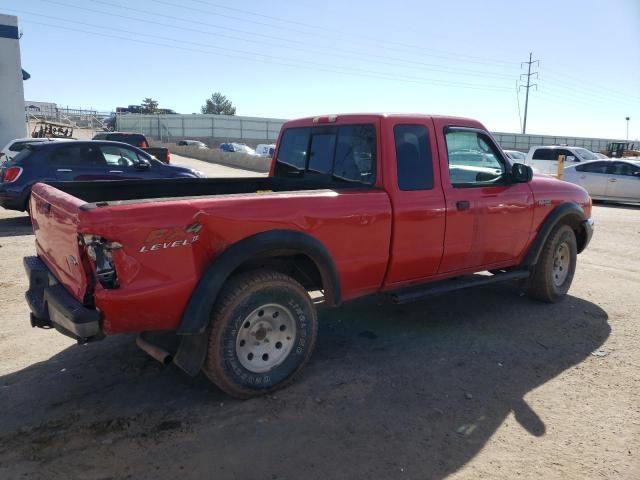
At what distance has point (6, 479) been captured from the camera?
263 centimetres

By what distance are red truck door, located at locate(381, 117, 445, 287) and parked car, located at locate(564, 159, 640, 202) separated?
14.1m

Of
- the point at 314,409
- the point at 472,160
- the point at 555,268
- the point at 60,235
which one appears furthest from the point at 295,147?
the point at 555,268

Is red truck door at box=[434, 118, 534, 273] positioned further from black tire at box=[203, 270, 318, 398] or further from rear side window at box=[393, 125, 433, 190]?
black tire at box=[203, 270, 318, 398]

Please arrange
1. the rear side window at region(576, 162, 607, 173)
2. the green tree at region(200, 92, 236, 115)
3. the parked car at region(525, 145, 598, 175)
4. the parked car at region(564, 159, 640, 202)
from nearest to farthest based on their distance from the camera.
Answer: the parked car at region(564, 159, 640, 202), the rear side window at region(576, 162, 607, 173), the parked car at region(525, 145, 598, 175), the green tree at region(200, 92, 236, 115)

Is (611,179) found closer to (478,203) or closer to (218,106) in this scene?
(478,203)

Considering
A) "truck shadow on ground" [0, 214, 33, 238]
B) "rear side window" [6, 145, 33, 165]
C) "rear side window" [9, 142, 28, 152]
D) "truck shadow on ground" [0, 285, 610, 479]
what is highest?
"rear side window" [9, 142, 28, 152]

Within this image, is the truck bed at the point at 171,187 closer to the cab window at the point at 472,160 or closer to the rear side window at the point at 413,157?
the rear side window at the point at 413,157

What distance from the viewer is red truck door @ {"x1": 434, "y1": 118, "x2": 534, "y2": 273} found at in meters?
4.49

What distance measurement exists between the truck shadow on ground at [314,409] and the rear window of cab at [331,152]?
149cm

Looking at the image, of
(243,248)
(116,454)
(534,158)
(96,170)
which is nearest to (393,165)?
(243,248)

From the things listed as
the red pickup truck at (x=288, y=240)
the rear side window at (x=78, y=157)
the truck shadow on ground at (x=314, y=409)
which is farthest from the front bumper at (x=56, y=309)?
the rear side window at (x=78, y=157)

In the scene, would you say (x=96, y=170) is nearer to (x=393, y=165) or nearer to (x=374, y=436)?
(x=393, y=165)

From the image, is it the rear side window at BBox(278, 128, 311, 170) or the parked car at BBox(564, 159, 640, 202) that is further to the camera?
the parked car at BBox(564, 159, 640, 202)

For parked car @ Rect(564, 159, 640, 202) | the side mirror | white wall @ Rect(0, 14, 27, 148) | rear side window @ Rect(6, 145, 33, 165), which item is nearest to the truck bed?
the side mirror
